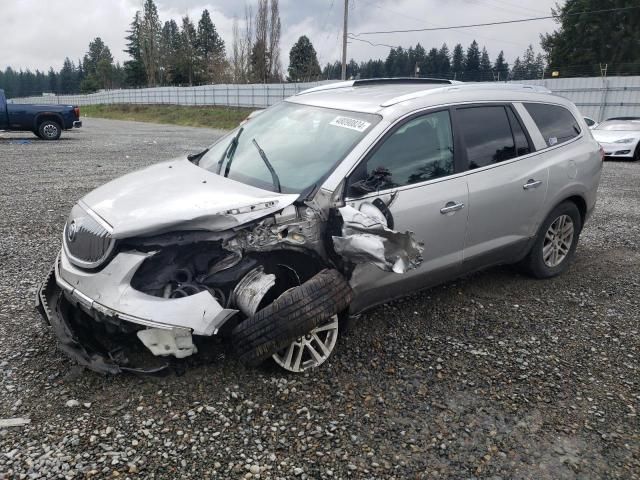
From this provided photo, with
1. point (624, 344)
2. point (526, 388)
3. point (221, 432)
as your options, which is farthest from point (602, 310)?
point (221, 432)

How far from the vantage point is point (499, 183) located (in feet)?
13.5

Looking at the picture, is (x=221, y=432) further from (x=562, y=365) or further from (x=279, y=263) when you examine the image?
(x=562, y=365)

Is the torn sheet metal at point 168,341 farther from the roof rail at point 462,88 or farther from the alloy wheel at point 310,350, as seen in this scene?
the roof rail at point 462,88

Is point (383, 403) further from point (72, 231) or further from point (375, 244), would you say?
point (72, 231)

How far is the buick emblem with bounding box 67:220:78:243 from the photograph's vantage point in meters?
3.19

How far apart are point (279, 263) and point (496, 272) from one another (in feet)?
9.36

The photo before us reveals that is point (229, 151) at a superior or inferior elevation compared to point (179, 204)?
superior

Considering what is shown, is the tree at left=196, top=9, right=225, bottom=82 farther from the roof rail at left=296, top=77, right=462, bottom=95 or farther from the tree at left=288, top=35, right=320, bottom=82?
the roof rail at left=296, top=77, right=462, bottom=95

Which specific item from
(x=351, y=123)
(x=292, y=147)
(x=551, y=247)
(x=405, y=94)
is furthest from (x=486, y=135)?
(x=292, y=147)

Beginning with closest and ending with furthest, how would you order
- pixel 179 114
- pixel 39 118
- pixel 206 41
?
pixel 39 118 < pixel 179 114 < pixel 206 41

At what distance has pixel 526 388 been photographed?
3.23 metres

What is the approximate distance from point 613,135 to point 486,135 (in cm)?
1362

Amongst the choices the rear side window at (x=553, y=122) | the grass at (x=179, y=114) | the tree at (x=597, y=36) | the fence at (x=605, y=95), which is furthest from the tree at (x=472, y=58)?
the rear side window at (x=553, y=122)

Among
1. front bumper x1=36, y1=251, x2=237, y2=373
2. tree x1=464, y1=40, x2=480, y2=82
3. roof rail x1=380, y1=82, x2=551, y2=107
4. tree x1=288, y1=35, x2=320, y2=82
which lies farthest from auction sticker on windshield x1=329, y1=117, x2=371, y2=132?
tree x1=464, y1=40, x2=480, y2=82
